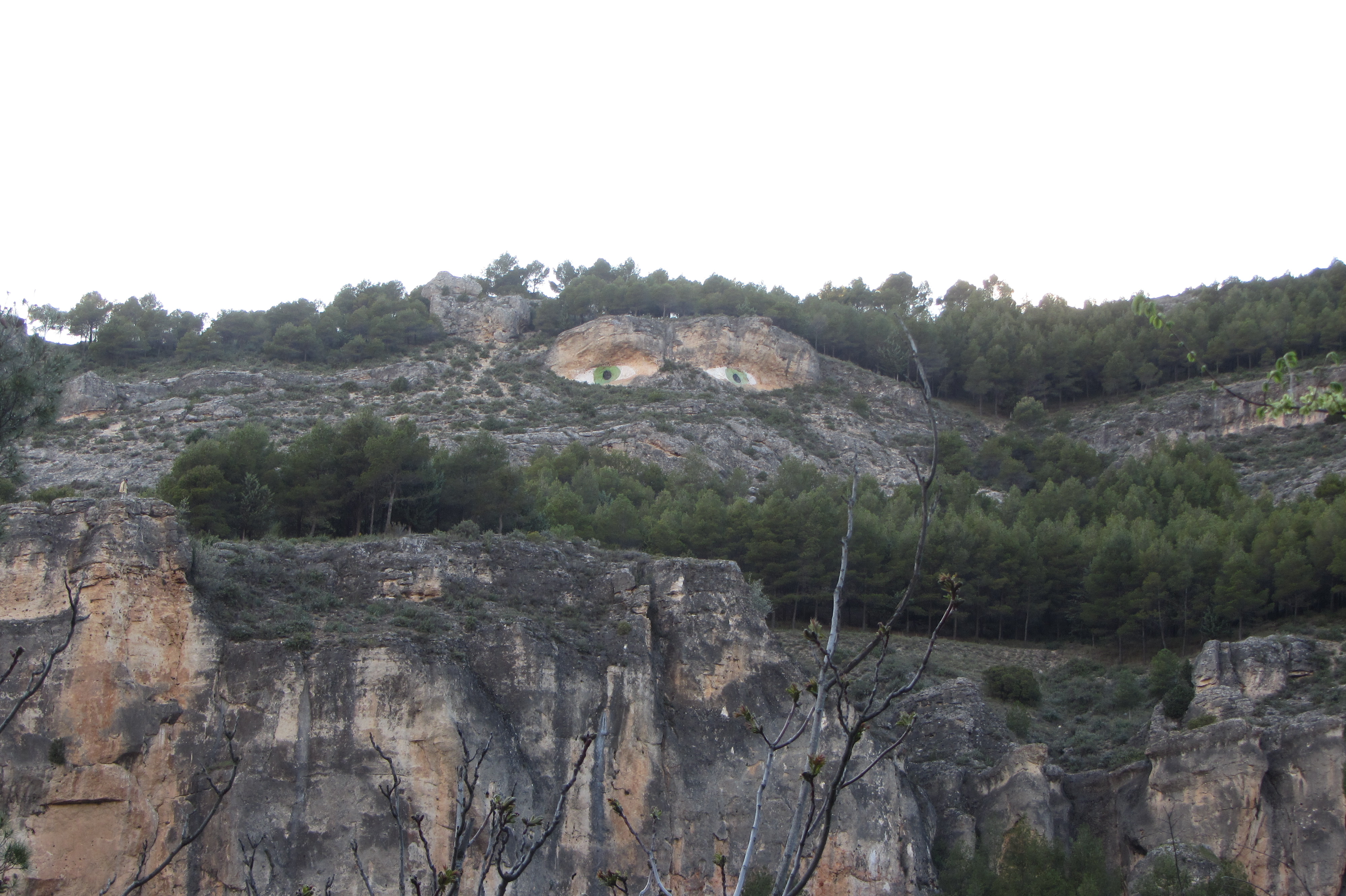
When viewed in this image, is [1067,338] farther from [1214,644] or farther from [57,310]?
[57,310]

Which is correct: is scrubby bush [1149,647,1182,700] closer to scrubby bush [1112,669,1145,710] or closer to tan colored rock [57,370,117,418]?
scrubby bush [1112,669,1145,710]

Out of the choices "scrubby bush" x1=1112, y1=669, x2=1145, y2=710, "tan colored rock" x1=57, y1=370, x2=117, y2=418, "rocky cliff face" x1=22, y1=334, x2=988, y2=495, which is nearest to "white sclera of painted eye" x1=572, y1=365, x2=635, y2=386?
"rocky cliff face" x1=22, y1=334, x2=988, y2=495

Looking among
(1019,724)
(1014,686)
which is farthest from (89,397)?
(1019,724)

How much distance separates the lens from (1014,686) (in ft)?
117

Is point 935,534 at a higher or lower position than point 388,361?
lower

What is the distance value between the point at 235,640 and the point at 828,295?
2978 inches

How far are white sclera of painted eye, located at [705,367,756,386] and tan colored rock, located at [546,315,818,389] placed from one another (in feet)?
0.14

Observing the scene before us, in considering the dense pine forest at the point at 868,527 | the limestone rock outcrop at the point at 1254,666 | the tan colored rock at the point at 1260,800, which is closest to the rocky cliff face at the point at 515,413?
the dense pine forest at the point at 868,527

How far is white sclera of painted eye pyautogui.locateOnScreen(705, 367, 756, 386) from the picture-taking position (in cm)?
7050

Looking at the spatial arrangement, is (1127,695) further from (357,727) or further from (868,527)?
(357,727)

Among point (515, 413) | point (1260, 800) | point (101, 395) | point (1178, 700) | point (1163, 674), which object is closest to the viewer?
point (1260, 800)

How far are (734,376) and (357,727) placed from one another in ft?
159

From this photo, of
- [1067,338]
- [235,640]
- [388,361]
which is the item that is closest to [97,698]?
[235,640]

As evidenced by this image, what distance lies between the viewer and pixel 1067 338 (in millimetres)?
74688
